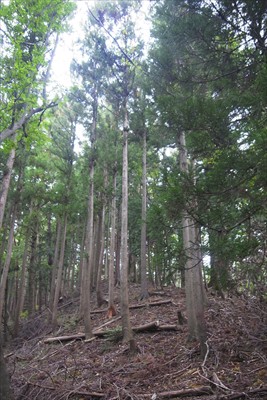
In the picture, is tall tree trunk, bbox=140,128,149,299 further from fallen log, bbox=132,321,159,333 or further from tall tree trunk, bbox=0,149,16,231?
tall tree trunk, bbox=0,149,16,231

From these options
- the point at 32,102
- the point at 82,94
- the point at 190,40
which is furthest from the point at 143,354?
the point at 82,94

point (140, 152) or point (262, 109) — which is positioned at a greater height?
point (140, 152)

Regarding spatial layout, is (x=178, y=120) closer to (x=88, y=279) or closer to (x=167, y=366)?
(x=167, y=366)

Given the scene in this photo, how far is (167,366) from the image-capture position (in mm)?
6027

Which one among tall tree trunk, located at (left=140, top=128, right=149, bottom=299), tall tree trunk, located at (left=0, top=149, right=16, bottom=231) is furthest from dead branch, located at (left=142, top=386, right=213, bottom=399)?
tall tree trunk, located at (left=140, top=128, right=149, bottom=299)

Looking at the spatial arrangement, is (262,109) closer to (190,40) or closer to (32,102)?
(190,40)

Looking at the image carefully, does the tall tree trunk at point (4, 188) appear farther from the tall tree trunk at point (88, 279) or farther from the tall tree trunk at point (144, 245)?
the tall tree trunk at point (144, 245)

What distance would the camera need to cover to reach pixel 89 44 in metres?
11.2

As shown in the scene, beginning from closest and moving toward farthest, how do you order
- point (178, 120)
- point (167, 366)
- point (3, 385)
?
point (3, 385)
point (178, 120)
point (167, 366)

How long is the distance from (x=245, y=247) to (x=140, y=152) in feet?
40.6

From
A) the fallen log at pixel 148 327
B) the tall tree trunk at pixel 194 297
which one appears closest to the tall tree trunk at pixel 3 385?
the tall tree trunk at pixel 194 297

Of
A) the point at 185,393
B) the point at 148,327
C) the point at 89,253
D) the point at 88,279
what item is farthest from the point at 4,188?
the point at 185,393

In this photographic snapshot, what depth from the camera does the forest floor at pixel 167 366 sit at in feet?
14.9

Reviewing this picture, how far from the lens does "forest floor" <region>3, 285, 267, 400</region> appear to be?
4531 millimetres
